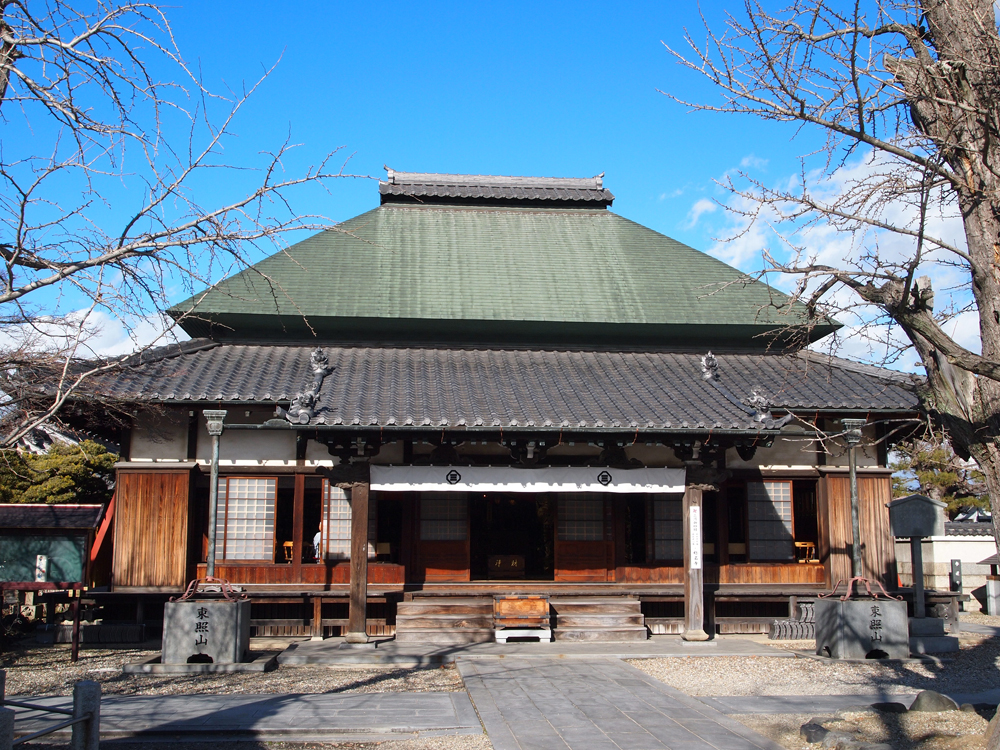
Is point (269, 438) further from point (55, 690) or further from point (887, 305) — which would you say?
point (887, 305)

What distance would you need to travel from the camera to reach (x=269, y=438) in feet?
49.6

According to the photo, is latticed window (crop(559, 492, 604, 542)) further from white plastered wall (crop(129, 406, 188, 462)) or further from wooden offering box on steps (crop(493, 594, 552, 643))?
white plastered wall (crop(129, 406, 188, 462))

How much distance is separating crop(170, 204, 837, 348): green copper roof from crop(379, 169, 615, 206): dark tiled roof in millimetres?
645

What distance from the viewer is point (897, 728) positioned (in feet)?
27.7

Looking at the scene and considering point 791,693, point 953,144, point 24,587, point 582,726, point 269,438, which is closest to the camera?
point 953,144

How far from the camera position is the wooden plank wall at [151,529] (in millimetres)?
14242

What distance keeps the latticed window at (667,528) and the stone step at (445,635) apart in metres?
3.78

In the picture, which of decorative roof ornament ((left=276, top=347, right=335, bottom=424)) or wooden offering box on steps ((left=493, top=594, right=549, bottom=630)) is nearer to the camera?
decorative roof ornament ((left=276, top=347, right=335, bottom=424))

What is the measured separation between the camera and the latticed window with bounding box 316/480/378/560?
14977mm

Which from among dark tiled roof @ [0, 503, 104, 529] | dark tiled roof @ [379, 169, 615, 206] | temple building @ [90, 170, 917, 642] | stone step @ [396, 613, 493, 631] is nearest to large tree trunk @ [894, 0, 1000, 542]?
temple building @ [90, 170, 917, 642]

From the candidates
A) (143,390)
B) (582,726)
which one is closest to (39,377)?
(143,390)

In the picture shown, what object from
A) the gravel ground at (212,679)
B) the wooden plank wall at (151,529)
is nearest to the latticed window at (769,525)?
the gravel ground at (212,679)

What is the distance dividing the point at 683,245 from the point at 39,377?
14.2m

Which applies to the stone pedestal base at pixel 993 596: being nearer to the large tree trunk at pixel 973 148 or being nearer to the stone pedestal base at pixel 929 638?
the stone pedestal base at pixel 929 638
